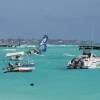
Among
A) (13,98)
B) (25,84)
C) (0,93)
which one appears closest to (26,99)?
(13,98)

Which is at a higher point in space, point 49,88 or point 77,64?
point 49,88

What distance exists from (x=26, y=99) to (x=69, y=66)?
133 feet

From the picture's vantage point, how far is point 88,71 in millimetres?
78750

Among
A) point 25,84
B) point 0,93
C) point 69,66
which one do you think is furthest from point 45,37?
point 0,93

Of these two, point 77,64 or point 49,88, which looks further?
point 77,64

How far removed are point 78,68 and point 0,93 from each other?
3673 cm

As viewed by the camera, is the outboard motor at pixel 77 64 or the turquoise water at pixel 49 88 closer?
the turquoise water at pixel 49 88

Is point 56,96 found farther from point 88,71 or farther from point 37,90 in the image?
point 88,71

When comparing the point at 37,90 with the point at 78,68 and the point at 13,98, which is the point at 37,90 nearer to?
the point at 13,98

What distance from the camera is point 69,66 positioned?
8425cm

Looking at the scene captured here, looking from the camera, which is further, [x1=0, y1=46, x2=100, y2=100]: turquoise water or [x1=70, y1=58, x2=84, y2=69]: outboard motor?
[x1=70, y1=58, x2=84, y2=69]: outboard motor

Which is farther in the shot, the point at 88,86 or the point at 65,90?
the point at 88,86

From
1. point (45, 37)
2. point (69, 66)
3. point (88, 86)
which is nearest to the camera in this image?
point (88, 86)

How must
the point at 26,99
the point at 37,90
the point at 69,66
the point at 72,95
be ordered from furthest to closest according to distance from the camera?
the point at 69,66 → the point at 37,90 → the point at 72,95 → the point at 26,99
